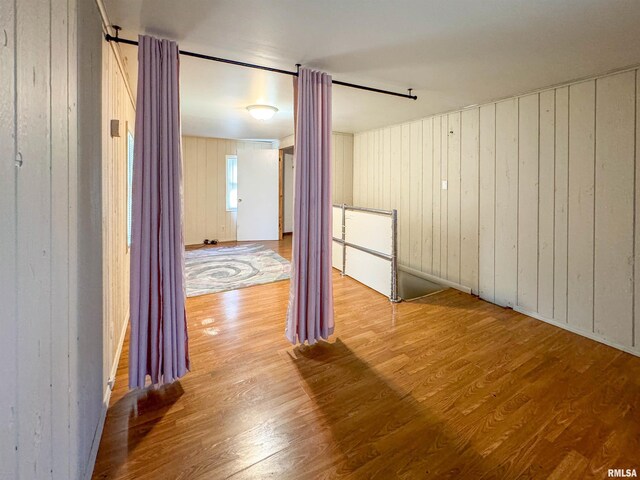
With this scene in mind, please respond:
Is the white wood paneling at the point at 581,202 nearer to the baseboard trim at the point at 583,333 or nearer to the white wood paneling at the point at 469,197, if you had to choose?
the baseboard trim at the point at 583,333

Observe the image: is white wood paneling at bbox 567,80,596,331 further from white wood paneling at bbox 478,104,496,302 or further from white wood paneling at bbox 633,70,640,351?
white wood paneling at bbox 478,104,496,302

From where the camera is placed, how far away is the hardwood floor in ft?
4.94

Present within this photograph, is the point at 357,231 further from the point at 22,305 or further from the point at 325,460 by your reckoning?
the point at 22,305

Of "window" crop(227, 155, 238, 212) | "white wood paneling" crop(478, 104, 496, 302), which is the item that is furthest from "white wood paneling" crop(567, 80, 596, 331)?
"window" crop(227, 155, 238, 212)

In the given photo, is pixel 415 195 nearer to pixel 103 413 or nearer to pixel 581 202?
pixel 581 202

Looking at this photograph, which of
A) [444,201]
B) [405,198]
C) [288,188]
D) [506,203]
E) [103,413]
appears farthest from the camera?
[288,188]

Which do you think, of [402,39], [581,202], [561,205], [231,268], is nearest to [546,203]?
[561,205]

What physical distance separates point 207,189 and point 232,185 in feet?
1.76

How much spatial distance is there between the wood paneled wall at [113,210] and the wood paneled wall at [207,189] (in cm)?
395

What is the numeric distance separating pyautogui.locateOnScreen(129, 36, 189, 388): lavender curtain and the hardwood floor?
0.31 meters

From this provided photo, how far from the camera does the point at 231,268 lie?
194 inches

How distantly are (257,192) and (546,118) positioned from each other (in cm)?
528

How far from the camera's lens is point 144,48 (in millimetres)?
1872

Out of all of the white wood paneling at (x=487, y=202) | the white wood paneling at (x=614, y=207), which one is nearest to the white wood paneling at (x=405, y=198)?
the white wood paneling at (x=487, y=202)
